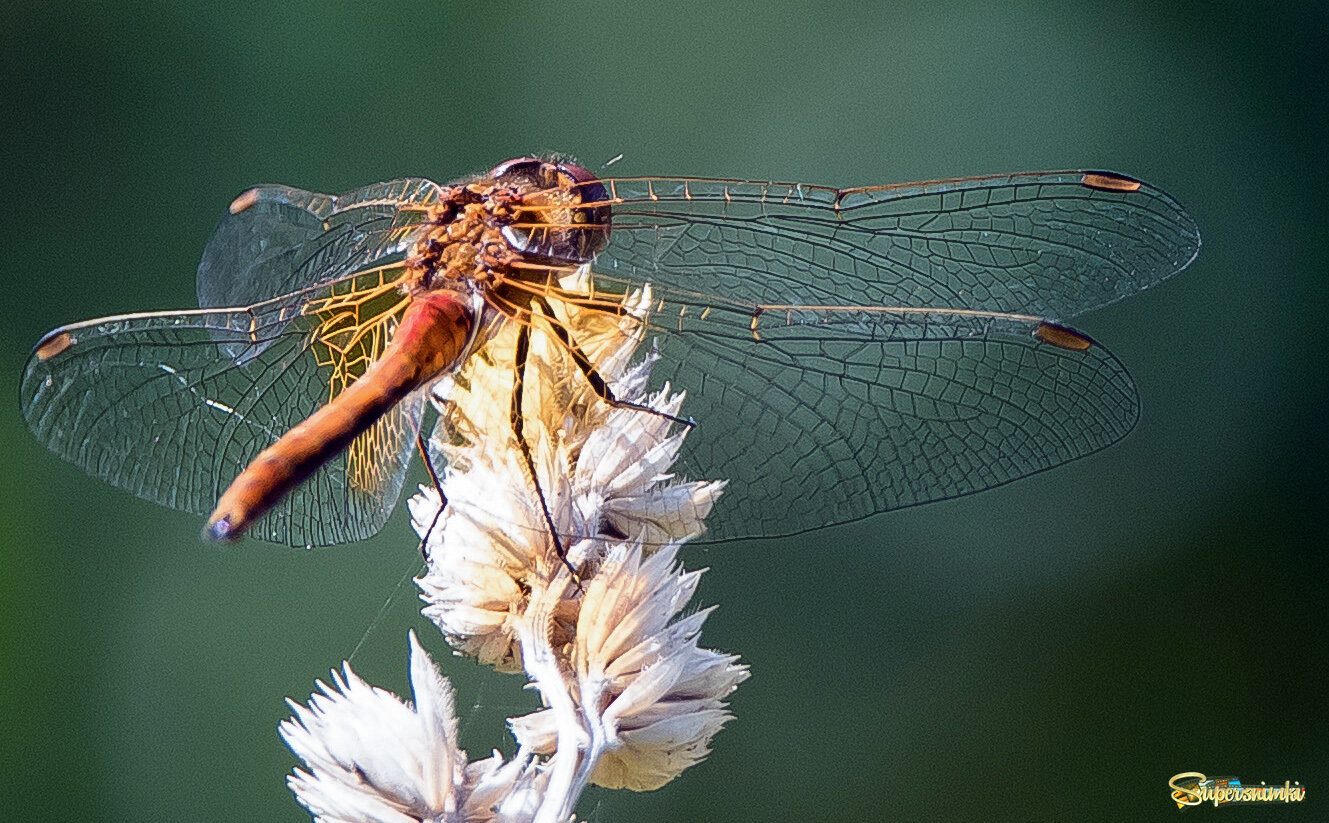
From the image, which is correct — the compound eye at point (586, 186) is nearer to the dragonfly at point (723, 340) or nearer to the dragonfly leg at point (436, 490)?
the dragonfly at point (723, 340)

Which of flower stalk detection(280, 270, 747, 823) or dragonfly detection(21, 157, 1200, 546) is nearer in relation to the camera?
flower stalk detection(280, 270, 747, 823)

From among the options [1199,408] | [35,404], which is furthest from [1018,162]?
[35,404]

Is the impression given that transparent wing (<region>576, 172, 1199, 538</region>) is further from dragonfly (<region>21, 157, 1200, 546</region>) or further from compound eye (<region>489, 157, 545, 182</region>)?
compound eye (<region>489, 157, 545, 182</region>)

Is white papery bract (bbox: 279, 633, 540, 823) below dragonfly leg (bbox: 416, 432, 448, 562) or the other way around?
below

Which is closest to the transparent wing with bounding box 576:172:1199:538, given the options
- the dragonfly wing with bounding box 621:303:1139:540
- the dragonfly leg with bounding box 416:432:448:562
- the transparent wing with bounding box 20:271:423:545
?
the dragonfly wing with bounding box 621:303:1139:540

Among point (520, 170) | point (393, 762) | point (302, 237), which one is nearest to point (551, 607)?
point (393, 762)

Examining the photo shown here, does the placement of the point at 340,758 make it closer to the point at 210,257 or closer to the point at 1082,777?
the point at 210,257
